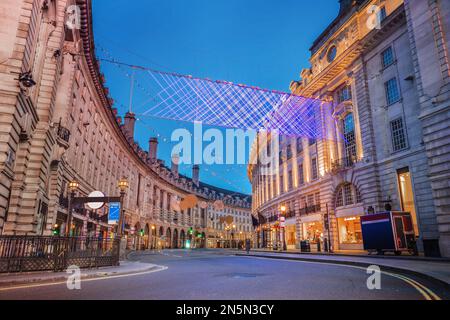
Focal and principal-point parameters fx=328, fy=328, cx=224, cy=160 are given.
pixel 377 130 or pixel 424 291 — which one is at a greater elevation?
pixel 377 130

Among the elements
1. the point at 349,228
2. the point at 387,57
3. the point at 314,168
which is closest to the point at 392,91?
the point at 387,57

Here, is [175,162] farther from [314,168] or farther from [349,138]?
[349,138]

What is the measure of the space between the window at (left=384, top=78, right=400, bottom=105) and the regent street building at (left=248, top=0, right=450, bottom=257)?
9 centimetres

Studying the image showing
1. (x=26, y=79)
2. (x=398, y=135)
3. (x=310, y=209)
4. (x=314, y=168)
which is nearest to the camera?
(x=26, y=79)

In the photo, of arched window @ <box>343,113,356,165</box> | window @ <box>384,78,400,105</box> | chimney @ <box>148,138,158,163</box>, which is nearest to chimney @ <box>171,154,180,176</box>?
chimney @ <box>148,138,158,163</box>

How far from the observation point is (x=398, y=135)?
2756cm

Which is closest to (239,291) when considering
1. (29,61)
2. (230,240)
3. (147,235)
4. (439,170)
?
(29,61)

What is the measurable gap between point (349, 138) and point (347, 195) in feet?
19.6

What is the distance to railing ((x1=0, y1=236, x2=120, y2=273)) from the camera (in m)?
11.3

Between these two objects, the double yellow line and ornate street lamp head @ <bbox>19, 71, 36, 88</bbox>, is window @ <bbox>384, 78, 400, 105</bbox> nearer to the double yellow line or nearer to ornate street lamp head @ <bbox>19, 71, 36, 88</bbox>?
the double yellow line

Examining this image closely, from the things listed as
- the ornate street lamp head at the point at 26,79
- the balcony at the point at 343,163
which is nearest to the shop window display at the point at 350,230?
the balcony at the point at 343,163

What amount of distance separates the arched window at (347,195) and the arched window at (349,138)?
9.02 ft

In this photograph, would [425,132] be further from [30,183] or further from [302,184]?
[30,183]

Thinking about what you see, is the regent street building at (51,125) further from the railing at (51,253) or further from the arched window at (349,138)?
the arched window at (349,138)
